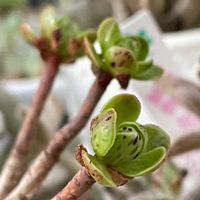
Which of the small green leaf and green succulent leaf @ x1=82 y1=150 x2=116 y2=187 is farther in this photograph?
the small green leaf

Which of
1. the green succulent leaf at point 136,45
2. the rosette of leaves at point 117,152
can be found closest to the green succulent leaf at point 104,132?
the rosette of leaves at point 117,152

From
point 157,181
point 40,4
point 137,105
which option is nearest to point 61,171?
point 157,181

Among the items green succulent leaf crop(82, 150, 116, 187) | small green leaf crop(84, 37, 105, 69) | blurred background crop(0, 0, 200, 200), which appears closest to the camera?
green succulent leaf crop(82, 150, 116, 187)

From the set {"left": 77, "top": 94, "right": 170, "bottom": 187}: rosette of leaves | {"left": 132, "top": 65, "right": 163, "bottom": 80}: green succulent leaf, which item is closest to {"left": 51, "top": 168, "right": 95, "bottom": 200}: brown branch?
{"left": 77, "top": 94, "right": 170, "bottom": 187}: rosette of leaves

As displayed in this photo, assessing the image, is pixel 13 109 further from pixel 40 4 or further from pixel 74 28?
pixel 40 4

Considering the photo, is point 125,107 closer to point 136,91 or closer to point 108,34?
point 108,34

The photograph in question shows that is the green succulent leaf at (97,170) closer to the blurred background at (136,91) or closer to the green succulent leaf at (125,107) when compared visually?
the green succulent leaf at (125,107)

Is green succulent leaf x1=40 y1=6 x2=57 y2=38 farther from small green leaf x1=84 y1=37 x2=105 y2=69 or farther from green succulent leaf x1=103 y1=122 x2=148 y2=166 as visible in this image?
green succulent leaf x1=103 y1=122 x2=148 y2=166
